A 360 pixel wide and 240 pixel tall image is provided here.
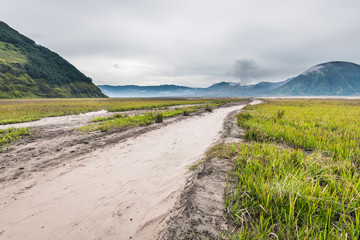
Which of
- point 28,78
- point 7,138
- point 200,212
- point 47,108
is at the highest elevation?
point 28,78

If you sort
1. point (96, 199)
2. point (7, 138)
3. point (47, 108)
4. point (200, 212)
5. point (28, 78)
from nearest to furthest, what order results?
point (200, 212), point (96, 199), point (7, 138), point (47, 108), point (28, 78)

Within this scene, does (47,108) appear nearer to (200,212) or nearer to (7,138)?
(7,138)

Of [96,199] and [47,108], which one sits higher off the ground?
[47,108]

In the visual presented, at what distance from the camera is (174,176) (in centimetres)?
440

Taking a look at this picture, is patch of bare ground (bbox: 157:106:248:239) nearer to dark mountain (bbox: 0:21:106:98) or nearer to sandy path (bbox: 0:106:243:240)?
sandy path (bbox: 0:106:243:240)

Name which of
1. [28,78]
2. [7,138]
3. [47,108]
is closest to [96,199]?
[7,138]

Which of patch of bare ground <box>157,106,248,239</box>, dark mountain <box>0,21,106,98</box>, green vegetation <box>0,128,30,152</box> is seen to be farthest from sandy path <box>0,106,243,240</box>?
dark mountain <box>0,21,106,98</box>

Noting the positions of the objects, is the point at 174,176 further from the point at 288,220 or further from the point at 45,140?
the point at 45,140

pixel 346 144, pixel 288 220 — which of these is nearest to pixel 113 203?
pixel 288 220

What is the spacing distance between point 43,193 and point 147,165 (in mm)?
2743

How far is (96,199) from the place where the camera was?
3.44 m

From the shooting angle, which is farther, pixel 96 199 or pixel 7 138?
pixel 7 138

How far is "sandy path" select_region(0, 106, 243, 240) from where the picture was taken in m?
2.57

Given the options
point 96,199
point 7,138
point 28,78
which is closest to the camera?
point 96,199
